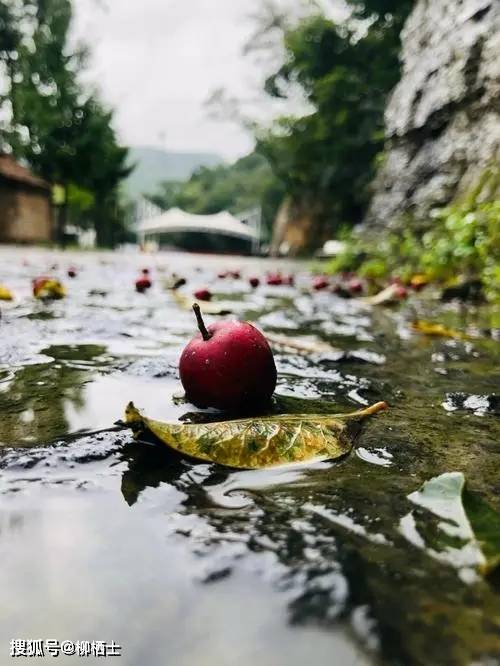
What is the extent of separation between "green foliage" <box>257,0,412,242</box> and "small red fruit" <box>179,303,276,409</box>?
20173mm

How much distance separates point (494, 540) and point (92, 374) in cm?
112

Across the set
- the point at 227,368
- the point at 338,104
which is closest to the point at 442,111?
the point at 227,368

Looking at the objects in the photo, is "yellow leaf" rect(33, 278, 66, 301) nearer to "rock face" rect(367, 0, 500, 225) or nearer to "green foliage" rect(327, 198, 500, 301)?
"green foliage" rect(327, 198, 500, 301)

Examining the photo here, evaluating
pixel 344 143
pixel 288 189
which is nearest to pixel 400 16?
pixel 344 143

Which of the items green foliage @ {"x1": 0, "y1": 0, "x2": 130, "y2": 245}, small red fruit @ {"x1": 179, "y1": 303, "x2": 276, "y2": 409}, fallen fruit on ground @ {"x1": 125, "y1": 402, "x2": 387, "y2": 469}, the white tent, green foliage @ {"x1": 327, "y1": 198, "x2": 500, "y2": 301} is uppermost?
green foliage @ {"x1": 0, "y1": 0, "x2": 130, "y2": 245}

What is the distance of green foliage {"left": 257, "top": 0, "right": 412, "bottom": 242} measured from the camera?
22.1 meters

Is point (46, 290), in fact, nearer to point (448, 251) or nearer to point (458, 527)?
point (458, 527)

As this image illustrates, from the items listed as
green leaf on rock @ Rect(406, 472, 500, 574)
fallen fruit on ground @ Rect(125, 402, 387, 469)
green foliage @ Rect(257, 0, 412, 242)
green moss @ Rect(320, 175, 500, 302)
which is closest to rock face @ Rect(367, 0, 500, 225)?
green moss @ Rect(320, 175, 500, 302)

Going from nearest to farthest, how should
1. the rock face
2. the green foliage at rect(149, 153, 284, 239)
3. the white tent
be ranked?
the rock face → the white tent → the green foliage at rect(149, 153, 284, 239)

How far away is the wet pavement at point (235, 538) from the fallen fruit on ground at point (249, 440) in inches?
0.9

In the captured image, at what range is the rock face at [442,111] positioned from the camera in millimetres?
6973

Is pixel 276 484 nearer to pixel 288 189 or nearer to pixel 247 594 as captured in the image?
pixel 247 594

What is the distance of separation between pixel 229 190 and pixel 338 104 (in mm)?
36643

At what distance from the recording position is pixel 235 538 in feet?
2.18
